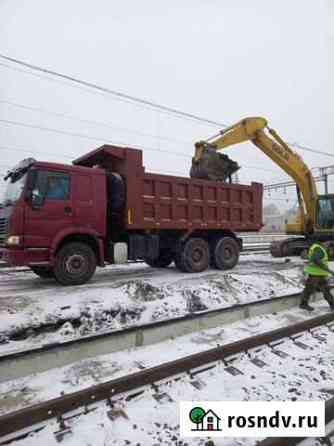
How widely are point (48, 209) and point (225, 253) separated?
552 cm

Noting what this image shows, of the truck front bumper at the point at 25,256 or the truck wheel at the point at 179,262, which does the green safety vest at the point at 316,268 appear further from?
the truck front bumper at the point at 25,256

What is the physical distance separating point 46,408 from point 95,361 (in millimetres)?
1190

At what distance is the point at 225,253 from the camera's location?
9148 millimetres

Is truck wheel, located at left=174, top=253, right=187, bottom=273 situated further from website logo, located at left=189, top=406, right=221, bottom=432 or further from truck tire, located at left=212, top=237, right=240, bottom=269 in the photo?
website logo, located at left=189, top=406, right=221, bottom=432

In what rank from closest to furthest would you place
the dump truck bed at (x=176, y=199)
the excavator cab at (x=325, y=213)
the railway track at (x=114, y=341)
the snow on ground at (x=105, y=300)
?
the railway track at (x=114, y=341), the snow on ground at (x=105, y=300), the dump truck bed at (x=176, y=199), the excavator cab at (x=325, y=213)

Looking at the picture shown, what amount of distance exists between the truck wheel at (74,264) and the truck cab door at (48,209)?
419mm

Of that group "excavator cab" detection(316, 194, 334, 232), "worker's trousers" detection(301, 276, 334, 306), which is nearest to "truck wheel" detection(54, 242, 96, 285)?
"worker's trousers" detection(301, 276, 334, 306)

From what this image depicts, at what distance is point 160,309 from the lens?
5281 millimetres

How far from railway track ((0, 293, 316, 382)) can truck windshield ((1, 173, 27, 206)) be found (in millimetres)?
3583

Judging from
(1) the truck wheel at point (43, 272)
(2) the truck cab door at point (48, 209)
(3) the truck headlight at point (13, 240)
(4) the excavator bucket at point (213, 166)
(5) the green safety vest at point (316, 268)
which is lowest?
(1) the truck wheel at point (43, 272)

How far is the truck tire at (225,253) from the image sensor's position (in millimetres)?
8930

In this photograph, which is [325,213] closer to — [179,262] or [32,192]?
[179,262]

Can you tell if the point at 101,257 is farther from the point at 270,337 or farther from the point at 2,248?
the point at 270,337

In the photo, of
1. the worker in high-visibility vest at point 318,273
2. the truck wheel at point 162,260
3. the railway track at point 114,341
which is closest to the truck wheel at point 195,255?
the truck wheel at point 162,260
